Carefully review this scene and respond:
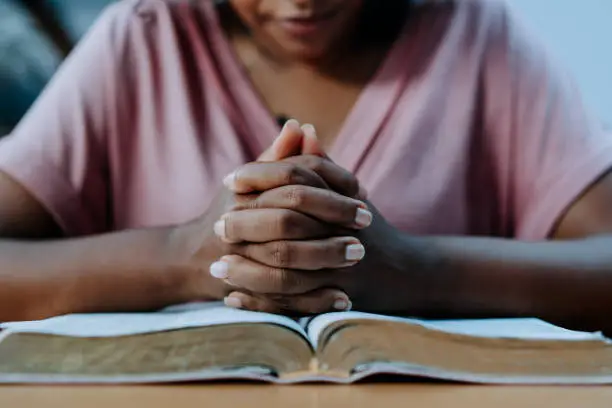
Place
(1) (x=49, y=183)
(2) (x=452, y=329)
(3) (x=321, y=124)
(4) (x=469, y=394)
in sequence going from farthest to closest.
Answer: (3) (x=321, y=124) < (1) (x=49, y=183) < (2) (x=452, y=329) < (4) (x=469, y=394)

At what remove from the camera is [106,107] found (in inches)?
31.5

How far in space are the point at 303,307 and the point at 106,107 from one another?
0.40 m

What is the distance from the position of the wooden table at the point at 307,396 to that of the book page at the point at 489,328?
54mm

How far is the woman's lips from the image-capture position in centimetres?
76

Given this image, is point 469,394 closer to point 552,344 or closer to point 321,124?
point 552,344

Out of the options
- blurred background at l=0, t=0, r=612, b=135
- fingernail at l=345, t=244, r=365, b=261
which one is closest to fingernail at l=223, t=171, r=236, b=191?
fingernail at l=345, t=244, r=365, b=261

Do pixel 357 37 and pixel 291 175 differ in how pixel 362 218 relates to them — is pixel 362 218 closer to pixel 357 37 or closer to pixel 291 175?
pixel 291 175

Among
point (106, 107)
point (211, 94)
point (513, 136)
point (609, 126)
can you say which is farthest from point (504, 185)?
point (106, 107)

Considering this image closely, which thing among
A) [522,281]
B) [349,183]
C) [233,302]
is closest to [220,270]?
[233,302]

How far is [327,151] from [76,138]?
28cm

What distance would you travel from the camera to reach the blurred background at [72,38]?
92 centimetres

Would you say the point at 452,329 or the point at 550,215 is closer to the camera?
the point at 452,329

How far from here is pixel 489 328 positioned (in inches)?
20.1

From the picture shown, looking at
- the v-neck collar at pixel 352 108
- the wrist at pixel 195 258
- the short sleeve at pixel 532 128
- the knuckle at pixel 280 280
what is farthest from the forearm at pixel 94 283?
the short sleeve at pixel 532 128
